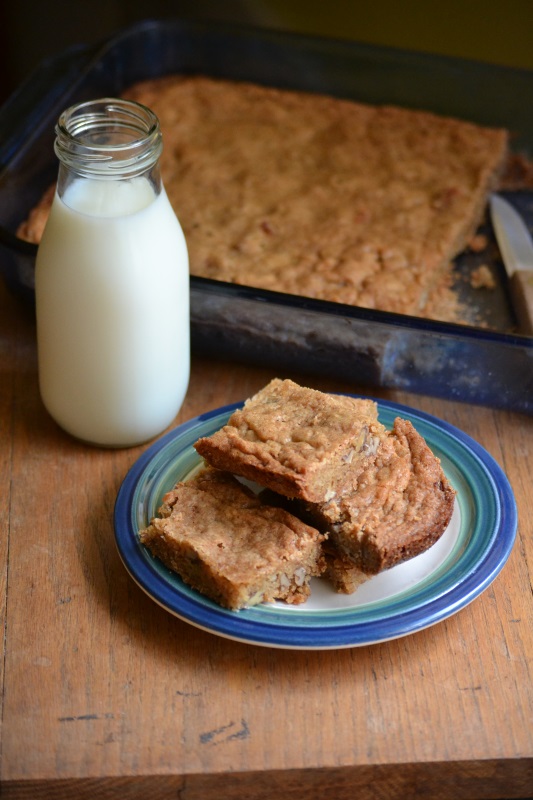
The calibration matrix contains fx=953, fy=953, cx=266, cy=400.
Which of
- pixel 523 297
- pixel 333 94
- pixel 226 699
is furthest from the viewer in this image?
pixel 333 94

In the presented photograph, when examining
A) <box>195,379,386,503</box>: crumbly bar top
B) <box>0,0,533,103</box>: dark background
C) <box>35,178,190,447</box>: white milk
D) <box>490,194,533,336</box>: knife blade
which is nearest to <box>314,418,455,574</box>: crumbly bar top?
<box>195,379,386,503</box>: crumbly bar top

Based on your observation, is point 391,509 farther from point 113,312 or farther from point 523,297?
point 523,297

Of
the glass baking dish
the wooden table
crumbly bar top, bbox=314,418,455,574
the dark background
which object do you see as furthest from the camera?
the dark background

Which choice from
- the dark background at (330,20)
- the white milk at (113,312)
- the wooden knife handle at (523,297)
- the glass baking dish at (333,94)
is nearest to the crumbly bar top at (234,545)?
the white milk at (113,312)

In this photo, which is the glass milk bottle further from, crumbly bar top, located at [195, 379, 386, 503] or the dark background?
the dark background

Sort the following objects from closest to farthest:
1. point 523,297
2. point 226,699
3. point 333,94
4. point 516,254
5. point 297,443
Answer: point 226,699
point 297,443
point 523,297
point 516,254
point 333,94

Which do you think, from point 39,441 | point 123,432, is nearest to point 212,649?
point 123,432

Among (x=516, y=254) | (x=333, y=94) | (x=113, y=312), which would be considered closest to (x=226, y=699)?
(x=113, y=312)
